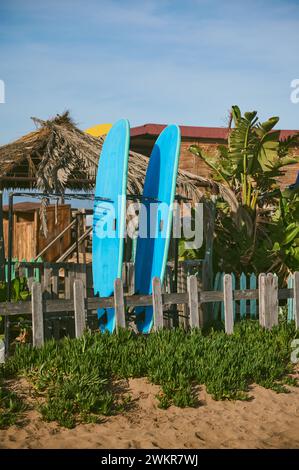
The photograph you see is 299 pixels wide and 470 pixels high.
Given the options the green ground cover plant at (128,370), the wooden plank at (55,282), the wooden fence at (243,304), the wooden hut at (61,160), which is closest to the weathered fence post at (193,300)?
the green ground cover plant at (128,370)

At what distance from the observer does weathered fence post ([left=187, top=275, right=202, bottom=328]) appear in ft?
28.9

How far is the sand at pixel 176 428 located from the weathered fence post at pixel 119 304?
1188 mm

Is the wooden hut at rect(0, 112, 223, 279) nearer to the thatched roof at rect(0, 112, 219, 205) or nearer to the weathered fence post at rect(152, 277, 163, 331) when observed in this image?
the thatched roof at rect(0, 112, 219, 205)

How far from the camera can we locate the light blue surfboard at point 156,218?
9.64m

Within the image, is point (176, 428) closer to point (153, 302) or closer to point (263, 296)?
point (153, 302)

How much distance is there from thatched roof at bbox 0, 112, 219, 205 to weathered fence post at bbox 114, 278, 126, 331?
4366 mm

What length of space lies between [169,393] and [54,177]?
6.75 meters

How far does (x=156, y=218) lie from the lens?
10.0 meters

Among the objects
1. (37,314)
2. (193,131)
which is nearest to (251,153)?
(37,314)

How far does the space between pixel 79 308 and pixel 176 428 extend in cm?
216

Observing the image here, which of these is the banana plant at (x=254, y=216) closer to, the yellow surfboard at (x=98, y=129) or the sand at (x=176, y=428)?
the sand at (x=176, y=428)

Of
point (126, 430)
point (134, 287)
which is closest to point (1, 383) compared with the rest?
point (126, 430)

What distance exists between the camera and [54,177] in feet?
41.9
